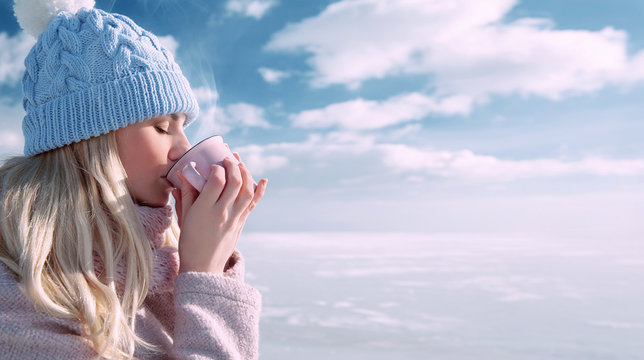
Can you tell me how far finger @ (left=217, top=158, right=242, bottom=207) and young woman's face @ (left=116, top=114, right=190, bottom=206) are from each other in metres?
0.21

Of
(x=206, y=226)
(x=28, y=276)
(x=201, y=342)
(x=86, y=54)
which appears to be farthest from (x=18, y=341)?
(x=86, y=54)

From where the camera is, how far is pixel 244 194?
69.4 inches

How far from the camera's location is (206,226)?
66.0 inches

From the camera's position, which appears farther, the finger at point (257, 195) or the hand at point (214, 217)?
the finger at point (257, 195)

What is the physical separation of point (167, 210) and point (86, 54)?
23.6 inches

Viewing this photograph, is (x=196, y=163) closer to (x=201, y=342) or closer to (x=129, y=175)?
(x=129, y=175)

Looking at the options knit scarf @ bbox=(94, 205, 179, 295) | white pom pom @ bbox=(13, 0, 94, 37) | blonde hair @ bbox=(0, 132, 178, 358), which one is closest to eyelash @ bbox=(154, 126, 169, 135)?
blonde hair @ bbox=(0, 132, 178, 358)

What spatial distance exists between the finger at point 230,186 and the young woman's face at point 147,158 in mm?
214

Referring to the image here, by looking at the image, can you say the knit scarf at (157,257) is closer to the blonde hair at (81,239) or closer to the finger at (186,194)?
the blonde hair at (81,239)

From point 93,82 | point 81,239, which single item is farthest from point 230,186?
point 93,82

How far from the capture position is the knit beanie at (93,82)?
1.79m

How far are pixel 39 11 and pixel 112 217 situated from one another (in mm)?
932

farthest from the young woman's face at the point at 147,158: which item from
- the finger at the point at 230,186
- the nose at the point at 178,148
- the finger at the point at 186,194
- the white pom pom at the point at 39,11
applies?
the white pom pom at the point at 39,11

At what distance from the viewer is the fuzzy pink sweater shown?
1.49 meters
